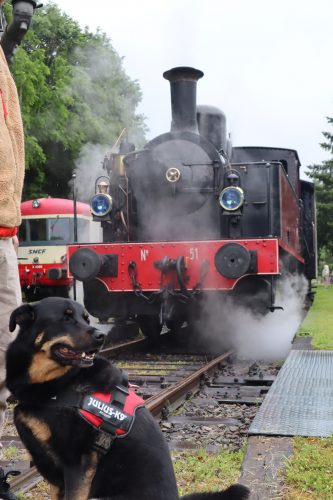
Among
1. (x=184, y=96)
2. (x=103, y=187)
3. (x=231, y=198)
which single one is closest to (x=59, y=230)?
(x=103, y=187)

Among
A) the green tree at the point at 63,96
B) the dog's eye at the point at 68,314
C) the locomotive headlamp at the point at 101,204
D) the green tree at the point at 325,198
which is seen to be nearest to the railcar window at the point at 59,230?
the green tree at the point at 63,96

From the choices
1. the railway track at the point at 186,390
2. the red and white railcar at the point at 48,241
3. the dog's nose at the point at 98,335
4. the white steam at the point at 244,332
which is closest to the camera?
the dog's nose at the point at 98,335

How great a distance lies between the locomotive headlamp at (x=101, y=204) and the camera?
9.09 meters

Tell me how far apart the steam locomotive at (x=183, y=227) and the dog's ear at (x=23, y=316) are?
221 inches

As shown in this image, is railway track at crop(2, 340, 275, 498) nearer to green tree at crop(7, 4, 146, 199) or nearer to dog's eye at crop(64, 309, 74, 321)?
dog's eye at crop(64, 309, 74, 321)

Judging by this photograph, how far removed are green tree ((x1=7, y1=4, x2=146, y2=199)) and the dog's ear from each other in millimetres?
16891

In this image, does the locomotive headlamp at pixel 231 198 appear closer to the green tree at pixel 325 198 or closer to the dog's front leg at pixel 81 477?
the dog's front leg at pixel 81 477

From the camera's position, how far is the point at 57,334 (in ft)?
8.43

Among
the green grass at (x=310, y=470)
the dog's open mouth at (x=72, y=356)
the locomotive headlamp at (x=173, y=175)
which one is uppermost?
the locomotive headlamp at (x=173, y=175)

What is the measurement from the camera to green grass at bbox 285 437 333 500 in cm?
325

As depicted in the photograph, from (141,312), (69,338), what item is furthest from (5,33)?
(141,312)

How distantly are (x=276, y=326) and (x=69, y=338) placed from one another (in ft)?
27.4

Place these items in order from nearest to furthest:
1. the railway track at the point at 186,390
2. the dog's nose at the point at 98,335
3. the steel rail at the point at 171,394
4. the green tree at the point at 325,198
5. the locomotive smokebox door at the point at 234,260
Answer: the dog's nose at the point at 98,335, the railway track at the point at 186,390, the steel rail at the point at 171,394, the locomotive smokebox door at the point at 234,260, the green tree at the point at 325,198

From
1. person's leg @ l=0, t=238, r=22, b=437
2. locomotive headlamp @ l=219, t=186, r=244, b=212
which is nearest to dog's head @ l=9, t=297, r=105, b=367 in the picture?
person's leg @ l=0, t=238, r=22, b=437
